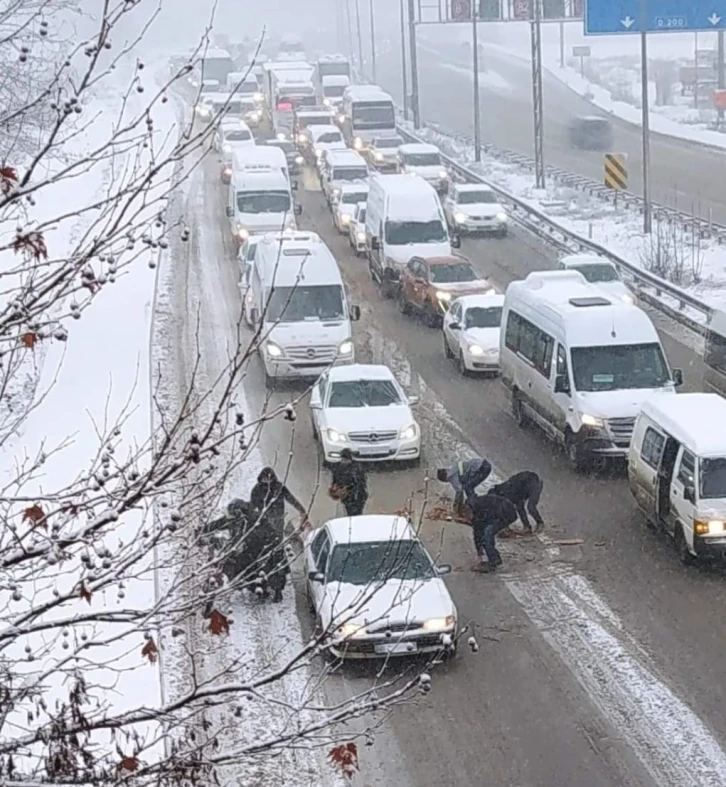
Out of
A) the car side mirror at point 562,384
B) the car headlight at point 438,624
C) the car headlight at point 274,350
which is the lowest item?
the car headlight at point 438,624

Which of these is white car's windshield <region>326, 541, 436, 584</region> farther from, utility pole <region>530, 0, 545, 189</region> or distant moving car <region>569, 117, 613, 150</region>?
distant moving car <region>569, 117, 613, 150</region>

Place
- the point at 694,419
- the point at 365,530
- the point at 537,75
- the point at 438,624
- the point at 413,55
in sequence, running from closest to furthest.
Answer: the point at 438,624 → the point at 365,530 → the point at 694,419 → the point at 537,75 → the point at 413,55

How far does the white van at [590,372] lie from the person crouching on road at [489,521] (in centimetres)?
354

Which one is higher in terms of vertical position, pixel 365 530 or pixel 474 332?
pixel 365 530

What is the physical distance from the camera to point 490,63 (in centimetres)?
11356

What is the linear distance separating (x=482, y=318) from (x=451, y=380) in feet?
4.54

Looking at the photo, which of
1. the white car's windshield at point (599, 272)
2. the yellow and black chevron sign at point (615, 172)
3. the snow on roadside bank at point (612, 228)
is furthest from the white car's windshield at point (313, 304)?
the yellow and black chevron sign at point (615, 172)

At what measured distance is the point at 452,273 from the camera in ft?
108

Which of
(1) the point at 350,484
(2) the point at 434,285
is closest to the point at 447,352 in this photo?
(2) the point at 434,285

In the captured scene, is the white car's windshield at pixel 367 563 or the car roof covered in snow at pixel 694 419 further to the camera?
the car roof covered in snow at pixel 694 419

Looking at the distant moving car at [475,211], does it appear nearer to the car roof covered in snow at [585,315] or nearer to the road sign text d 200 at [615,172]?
the road sign text d 200 at [615,172]

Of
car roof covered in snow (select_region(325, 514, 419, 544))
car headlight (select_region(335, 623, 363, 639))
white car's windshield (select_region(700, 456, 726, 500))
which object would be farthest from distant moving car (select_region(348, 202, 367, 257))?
car headlight (select_region(335, 623, 363, 639))

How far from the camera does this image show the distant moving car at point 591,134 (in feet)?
223

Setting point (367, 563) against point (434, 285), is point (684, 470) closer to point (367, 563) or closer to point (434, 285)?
point (367, 563)
